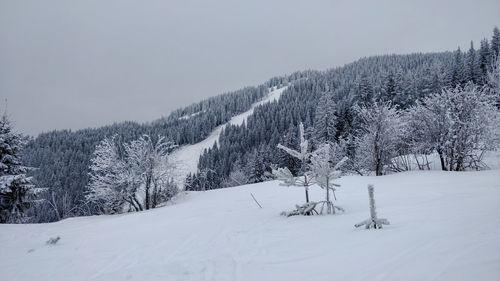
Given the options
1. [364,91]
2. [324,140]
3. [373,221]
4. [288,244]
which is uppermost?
[364,91]

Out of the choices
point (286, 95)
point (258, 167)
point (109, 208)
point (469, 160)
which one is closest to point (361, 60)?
point (286, 95)

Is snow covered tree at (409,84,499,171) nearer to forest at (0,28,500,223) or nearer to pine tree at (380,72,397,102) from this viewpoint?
forest at (0,28,500,223)

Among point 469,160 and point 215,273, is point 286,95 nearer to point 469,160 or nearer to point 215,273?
point 469,160

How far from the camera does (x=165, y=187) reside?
2325cm

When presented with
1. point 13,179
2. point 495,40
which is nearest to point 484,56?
point 495,40

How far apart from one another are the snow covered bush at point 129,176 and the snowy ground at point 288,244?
270 inches

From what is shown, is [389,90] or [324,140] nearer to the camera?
[324,140]

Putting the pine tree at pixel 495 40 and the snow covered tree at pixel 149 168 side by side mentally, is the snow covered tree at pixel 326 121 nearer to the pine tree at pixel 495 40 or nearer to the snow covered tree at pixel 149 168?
the snow covered tree at pixel 149 168

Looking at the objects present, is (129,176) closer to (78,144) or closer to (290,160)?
(290,160)

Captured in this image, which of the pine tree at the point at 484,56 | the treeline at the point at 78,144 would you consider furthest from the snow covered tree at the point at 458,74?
the treeline at the point at 78,144

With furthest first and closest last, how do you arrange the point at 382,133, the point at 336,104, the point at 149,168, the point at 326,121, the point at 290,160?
the point at 336,104 → the point at 290,160 → the point at 326,121 → the point at 382,133 → the point at 149,168

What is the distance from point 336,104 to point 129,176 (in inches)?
2166

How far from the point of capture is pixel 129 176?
21.0 meters

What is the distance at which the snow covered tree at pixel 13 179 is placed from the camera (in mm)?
16859
